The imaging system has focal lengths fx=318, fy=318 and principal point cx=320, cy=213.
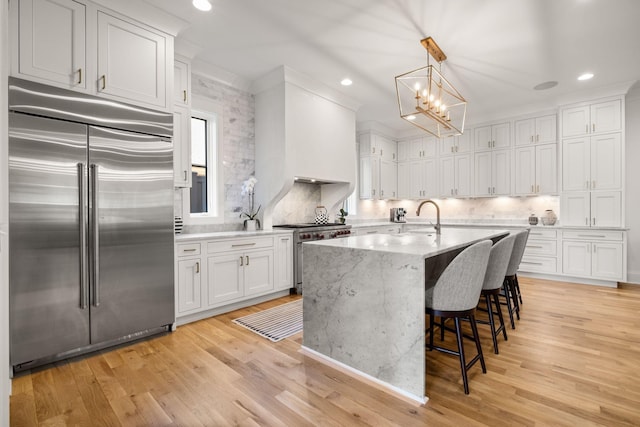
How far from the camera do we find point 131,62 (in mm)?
2703

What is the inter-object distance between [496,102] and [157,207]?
535cm

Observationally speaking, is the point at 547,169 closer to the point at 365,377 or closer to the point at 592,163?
the point at 592,163

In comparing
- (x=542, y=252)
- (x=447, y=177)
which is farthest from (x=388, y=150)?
(x=542, y=252)

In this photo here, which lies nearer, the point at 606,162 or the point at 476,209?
the point at 606,162

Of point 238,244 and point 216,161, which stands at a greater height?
point 216,161

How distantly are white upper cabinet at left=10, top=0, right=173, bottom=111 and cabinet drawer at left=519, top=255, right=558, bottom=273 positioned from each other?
18.7 ft

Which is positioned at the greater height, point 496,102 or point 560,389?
point 496,102

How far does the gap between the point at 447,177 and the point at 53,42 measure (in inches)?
243

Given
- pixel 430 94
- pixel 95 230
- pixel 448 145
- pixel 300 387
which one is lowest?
pixel 300 387

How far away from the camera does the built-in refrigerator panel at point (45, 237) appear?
7.10 feet

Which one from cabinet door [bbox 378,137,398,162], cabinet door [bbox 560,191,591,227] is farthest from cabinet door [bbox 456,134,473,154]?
cabinet door [bbox 560,191,591,227]

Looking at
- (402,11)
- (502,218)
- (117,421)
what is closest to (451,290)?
(117,421)

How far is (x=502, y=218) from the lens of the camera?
6117 mm

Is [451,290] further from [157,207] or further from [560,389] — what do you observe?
[157,207]
